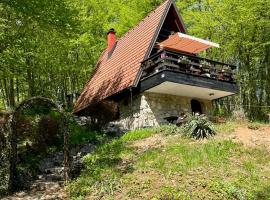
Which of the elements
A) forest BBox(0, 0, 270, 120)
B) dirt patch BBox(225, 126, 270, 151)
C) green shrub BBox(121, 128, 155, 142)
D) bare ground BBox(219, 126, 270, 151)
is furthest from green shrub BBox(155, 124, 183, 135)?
forest BBox(0, 0, 270, 120)

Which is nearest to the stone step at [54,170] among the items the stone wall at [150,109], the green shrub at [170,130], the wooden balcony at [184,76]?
the green shrub at [170,130]

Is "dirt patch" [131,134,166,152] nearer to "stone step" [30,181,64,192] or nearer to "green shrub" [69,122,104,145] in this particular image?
"green shrub" [69,122,104,145]

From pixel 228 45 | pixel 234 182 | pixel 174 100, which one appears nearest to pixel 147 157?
pixel 234 182

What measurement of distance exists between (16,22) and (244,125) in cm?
1121

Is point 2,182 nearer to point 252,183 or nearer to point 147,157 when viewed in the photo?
point 147,157

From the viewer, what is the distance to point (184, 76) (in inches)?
844

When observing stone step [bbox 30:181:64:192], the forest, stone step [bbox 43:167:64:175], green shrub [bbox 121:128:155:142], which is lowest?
stone step [bbox 30:181:64:192]

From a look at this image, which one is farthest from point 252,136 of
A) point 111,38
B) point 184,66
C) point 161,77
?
point 111,38

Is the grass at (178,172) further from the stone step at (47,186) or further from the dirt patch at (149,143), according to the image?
the stone step at (47,186)

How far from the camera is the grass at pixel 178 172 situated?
41.4 ft

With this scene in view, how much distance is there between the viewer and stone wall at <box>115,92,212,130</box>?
22.0 meters

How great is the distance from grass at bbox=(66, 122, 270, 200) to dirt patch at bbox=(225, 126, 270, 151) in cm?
85

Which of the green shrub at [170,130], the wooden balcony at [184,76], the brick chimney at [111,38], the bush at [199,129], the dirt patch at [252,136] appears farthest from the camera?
the brick chimney at [111,38]

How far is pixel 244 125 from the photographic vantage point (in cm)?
1991
